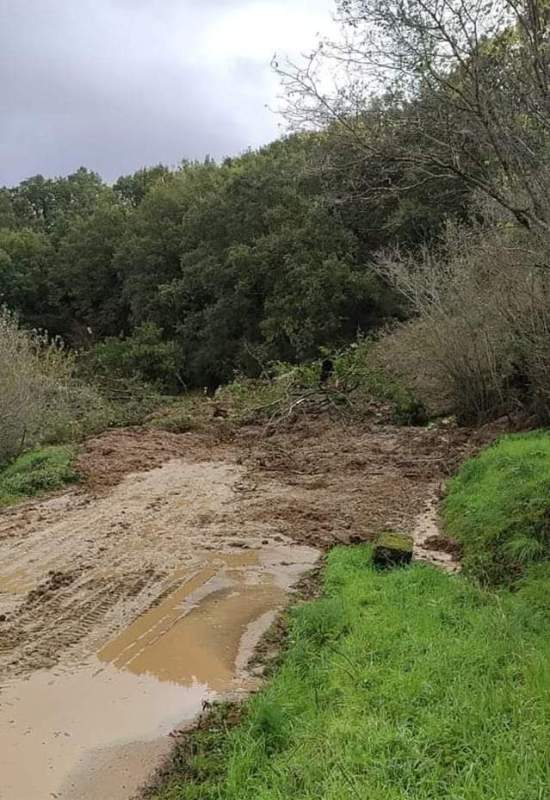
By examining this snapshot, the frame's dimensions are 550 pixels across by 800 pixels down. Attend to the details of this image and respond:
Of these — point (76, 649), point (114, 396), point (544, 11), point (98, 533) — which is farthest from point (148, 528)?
point (114, 396)

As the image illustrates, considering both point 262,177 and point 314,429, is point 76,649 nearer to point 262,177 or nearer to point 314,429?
Result: point 314,429

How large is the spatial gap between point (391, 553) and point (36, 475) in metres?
7.11

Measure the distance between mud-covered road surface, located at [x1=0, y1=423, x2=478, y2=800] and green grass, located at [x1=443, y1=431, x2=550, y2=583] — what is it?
69 centimetres

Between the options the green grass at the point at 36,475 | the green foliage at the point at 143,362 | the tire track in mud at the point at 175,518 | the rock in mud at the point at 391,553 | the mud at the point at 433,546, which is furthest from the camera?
the green foliage at the point at 143,362

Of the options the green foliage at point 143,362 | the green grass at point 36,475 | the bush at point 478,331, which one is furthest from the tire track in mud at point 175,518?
the green foliage at point 143,362

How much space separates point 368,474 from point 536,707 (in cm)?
783

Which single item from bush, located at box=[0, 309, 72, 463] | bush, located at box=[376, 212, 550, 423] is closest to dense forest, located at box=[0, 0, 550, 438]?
bush, located at box=[376, 212, 550, 423]

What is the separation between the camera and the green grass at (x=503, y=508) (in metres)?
7.20

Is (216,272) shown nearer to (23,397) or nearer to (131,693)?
(23,397)

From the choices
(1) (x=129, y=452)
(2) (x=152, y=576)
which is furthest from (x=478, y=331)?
(2) (x=152, y=576)

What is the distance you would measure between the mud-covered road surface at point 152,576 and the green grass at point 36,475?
1.37 feet

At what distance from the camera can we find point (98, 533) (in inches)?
364

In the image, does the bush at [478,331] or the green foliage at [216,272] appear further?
the green foliage at [216,272]

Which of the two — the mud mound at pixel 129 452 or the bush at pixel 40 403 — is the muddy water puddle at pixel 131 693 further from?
the bush at pixel 40 403
